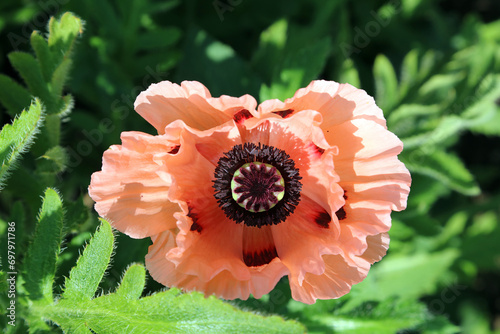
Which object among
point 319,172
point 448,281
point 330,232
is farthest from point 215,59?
point 448,281

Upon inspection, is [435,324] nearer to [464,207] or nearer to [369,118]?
[369,118]

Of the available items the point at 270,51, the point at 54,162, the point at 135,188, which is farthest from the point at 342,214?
the point at 270,51

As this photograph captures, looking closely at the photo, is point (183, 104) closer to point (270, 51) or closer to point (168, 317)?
point (168, 317)

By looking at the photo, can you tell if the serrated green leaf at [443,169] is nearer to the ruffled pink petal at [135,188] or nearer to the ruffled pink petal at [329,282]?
the ruffled pink petal at [329,282]
